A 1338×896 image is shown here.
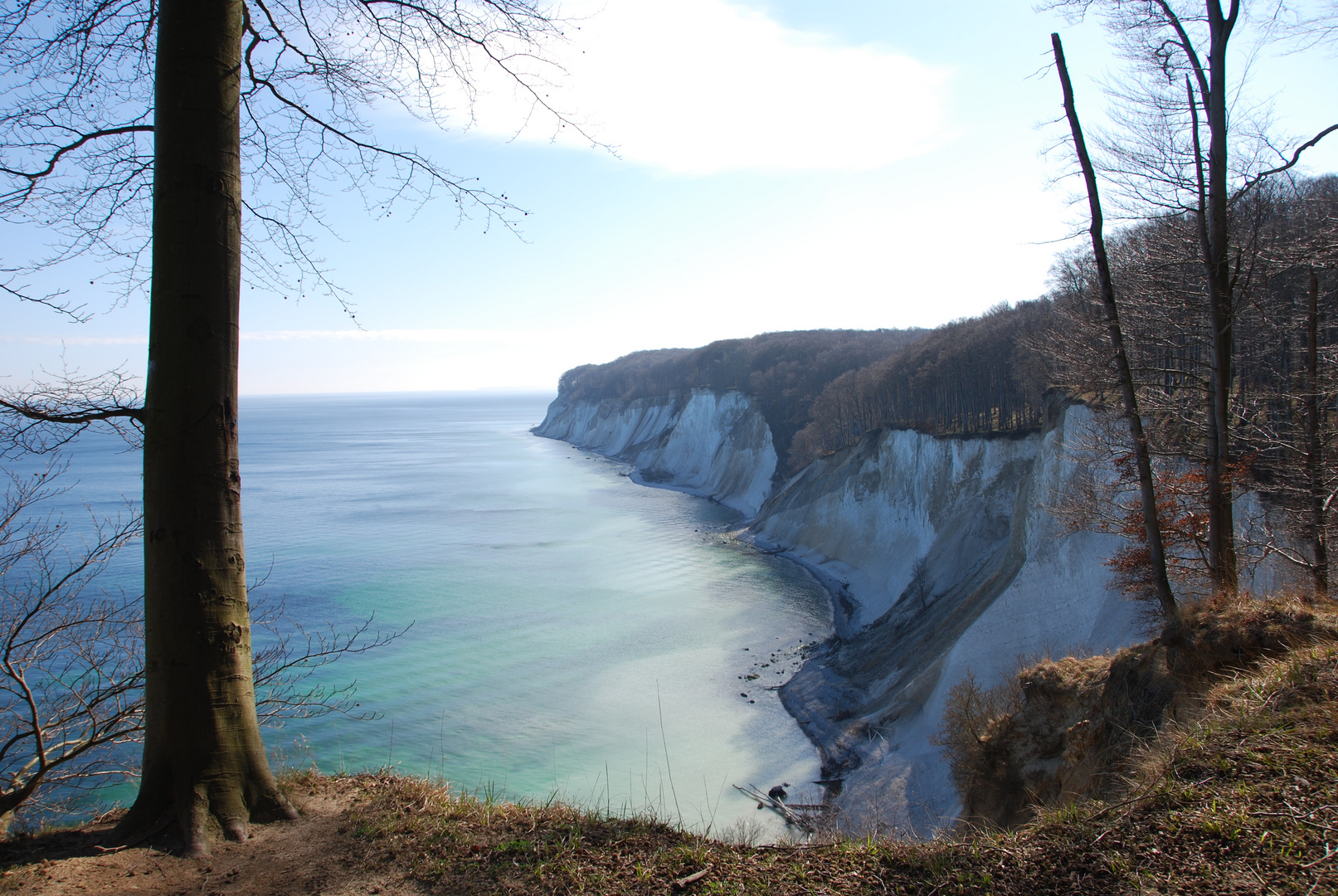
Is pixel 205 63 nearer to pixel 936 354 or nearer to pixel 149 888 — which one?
pixel 149 888

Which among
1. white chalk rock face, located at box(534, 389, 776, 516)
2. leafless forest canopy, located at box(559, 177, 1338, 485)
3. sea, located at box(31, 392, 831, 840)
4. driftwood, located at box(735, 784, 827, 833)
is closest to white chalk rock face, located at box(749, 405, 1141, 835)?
driftwood, located at box(735, 784, 827, 833)

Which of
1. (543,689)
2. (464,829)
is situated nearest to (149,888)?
(464,829)

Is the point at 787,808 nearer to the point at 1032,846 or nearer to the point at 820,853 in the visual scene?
the point at 820,853

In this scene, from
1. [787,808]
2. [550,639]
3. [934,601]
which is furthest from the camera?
[550,639]

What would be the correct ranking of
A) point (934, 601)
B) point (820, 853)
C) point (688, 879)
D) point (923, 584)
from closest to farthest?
1. point (688, 879)
2. point (820, 853)
3. point (934, 601)
4. point (923, 584)

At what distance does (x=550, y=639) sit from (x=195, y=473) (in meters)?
25.3

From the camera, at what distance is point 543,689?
2305cm

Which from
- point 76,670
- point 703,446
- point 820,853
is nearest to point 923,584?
point 820,853

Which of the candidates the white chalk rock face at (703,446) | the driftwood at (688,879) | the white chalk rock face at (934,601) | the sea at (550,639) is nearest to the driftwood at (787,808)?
the sea at (550,639)

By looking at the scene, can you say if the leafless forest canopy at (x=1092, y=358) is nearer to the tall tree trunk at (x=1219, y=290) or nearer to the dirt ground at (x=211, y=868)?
the tall tree trunk at (x=1219, y=290)

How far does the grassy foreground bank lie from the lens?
306 centimetres

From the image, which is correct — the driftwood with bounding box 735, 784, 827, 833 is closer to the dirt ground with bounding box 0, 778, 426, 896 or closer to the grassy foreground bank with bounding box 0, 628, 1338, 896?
the grassy foreground bank with bounding box 0, 628, 1338, 896

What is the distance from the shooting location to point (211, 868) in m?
3.35

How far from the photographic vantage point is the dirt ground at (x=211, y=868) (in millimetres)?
3188
